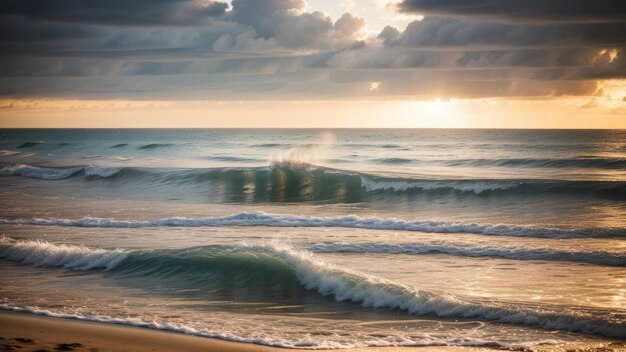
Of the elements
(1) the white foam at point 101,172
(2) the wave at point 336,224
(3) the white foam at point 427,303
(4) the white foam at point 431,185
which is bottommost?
(3) the white foam at point 427,303

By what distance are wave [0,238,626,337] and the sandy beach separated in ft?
5.71

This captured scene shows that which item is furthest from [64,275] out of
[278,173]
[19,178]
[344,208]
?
[19,178]

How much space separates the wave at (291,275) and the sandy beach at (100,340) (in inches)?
68.5

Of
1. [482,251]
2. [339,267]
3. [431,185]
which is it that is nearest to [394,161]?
[431,185]

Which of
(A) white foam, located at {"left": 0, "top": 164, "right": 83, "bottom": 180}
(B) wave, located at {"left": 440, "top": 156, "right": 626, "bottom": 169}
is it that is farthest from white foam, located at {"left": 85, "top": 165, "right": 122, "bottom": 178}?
(B) wave, located at {"left": 440, "top": 156, "right": 626, "bottom": 169}

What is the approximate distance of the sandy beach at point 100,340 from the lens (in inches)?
318

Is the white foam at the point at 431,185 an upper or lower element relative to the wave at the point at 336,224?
upper

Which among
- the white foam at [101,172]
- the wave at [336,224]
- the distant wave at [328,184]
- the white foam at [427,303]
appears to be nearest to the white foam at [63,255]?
the white foam at [427,303]

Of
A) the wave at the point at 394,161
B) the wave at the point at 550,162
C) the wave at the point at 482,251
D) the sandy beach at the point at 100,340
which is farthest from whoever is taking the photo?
the wave at the point at 394,161

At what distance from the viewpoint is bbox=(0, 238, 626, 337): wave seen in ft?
31.4

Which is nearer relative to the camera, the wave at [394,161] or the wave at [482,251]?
the wave at [482,251]

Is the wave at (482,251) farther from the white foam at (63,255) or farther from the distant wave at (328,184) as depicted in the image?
the distant wave at (328,184)

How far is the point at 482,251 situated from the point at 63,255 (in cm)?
964

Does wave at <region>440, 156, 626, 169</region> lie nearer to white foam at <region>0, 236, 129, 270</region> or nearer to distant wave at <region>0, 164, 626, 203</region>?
distant wave at <region>0, 164, 626, 203</region>
